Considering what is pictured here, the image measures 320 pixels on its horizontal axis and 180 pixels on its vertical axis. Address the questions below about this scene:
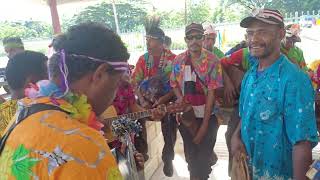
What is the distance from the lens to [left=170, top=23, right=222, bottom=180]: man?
→ 10.7 feet

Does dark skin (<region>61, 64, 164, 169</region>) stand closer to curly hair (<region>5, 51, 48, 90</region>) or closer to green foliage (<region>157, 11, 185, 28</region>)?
curly hair (<region>5, 51, 48, 90</region>)

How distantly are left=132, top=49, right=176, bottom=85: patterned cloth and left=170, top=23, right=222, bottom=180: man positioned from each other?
11.3 inches

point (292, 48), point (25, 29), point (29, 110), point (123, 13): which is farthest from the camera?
point (123, 13)

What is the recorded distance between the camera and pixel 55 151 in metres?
0.94

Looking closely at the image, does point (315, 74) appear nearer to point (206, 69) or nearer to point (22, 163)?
point (206, 69)

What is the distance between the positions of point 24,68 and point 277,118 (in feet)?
5.57

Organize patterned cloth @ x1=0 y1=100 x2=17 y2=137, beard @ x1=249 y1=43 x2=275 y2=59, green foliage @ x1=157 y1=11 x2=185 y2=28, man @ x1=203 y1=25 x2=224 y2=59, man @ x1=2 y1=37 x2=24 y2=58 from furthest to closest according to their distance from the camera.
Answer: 1. green foliage @ x1=157 y1=11 x2=185 y2=28
2. man @ x1=203 y1=25 x2=224 y2=59
3. man @ x1=2 y1=37 x2=24 y2=58
4. patterned cloth @ x1=0 y1=100 x2=17 y2=137
5. beard @ x1=249 y1=43 x2=275 y2=59

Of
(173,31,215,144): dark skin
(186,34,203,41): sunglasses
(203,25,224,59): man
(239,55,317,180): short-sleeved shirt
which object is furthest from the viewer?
(203,25,224,59): man

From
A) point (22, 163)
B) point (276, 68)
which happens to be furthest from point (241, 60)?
point (22, 163)

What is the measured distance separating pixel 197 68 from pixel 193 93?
10.3 inches

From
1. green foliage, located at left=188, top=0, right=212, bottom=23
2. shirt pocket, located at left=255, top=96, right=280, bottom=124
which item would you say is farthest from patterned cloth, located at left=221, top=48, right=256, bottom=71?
green foliage, located at left=188, top=0, right=212, bottom=23

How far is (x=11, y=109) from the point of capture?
2.62 metres

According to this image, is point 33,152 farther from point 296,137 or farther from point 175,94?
point 175,94

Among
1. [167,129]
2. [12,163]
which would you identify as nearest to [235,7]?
[167,129]
